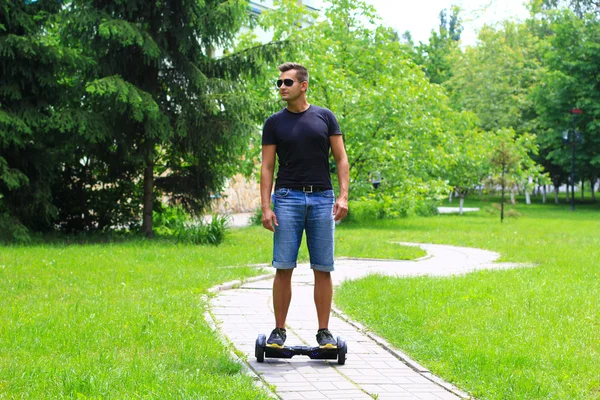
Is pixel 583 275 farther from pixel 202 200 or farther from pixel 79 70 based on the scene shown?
pixel 79 70

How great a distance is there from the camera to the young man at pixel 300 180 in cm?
634

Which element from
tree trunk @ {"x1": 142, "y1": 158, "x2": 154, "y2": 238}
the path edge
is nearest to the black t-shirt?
the path edge

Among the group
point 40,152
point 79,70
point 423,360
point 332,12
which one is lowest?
point 423,360

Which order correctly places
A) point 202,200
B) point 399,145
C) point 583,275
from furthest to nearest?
point 399,145, point 202,200, point 583,275

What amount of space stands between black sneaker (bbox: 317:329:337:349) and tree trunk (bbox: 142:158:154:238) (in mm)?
11743

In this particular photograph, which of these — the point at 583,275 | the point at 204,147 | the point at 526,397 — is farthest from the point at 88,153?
the point at 526,397

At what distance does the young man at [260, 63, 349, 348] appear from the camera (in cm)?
634

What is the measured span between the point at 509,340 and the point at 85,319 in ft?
12.4

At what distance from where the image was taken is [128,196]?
730 inches

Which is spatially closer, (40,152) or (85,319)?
(85,319)

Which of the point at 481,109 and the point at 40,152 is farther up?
the point at 481,109

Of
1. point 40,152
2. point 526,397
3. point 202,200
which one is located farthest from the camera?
point 202,200

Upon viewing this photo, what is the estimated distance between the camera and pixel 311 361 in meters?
6.52

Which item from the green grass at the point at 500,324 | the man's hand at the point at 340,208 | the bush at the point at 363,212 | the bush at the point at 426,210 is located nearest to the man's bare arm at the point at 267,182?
the man's hand at the point at 340,208
